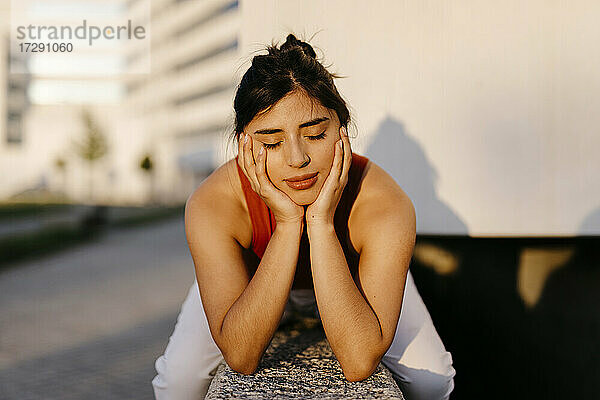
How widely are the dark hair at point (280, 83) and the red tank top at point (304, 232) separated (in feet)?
0.73

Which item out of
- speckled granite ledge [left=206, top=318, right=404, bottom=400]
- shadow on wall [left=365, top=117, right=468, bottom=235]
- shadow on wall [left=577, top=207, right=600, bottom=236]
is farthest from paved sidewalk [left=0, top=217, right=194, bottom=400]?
shadow on wall [left=577, top=207, right=600, bottom=236]

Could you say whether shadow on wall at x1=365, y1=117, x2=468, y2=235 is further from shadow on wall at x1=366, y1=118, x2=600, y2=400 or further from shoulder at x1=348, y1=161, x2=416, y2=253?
shoulder at x1=348, y1=161, x2=416, y2=253

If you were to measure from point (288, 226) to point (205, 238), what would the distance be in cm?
28

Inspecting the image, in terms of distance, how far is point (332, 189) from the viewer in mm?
1562

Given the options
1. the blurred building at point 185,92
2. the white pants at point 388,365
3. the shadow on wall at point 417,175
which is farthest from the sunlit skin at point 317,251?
the blurred building at point 185,92

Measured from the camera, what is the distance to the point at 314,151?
5.17 feet

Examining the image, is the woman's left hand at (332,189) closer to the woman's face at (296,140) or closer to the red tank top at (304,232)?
the woman's face at (296,140)

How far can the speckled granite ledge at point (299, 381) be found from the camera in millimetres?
1444

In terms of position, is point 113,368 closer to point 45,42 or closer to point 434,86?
point 45,42

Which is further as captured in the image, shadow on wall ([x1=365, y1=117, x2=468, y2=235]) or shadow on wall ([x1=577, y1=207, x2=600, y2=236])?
shadow on wall ([x1=365, y1=117, x2=468, y2=235])

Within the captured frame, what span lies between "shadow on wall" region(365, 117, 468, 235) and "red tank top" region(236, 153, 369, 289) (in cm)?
94

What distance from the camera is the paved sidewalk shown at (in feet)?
11.3

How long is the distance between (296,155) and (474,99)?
1.49 metres

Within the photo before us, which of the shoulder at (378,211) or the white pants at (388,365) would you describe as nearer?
the shoulder at (378,211)
